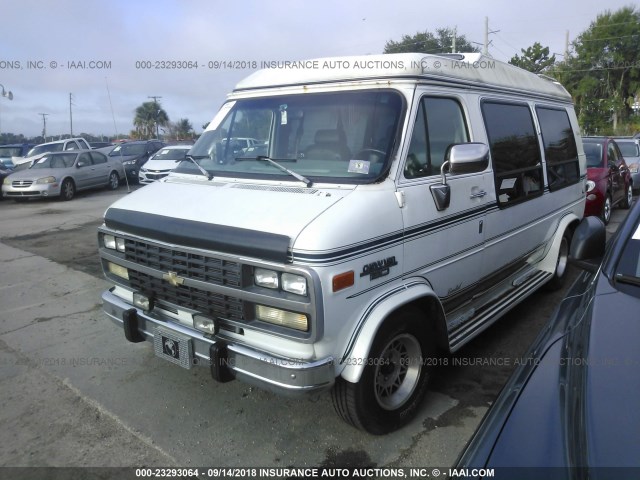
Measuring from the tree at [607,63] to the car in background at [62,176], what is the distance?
122 feet

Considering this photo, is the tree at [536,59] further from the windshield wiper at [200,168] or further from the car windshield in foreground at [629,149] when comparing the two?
the windshield wiper at [200,168]

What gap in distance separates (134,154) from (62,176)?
5.22 meters

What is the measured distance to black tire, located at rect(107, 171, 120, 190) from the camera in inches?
698

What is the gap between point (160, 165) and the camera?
1556cm

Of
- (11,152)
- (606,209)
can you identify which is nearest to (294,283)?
(606,209)

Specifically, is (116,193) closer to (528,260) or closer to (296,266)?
(528,260)

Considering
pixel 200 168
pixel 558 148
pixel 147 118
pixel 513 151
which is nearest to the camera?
pixel 200 168

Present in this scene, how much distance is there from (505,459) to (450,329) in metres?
2.01

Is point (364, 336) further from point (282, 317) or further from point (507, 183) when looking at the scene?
point (507, 183)

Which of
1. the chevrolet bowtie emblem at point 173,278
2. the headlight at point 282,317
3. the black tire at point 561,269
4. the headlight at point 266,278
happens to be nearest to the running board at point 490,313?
the black tire at point 561,269

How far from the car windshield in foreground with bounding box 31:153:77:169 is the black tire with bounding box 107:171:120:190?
1584 millimetres

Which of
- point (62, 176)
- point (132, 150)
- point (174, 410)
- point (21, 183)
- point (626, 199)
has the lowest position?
point (174, 410)

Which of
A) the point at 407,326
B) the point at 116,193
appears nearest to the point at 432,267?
the point at 407,326

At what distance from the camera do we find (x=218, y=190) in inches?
136
